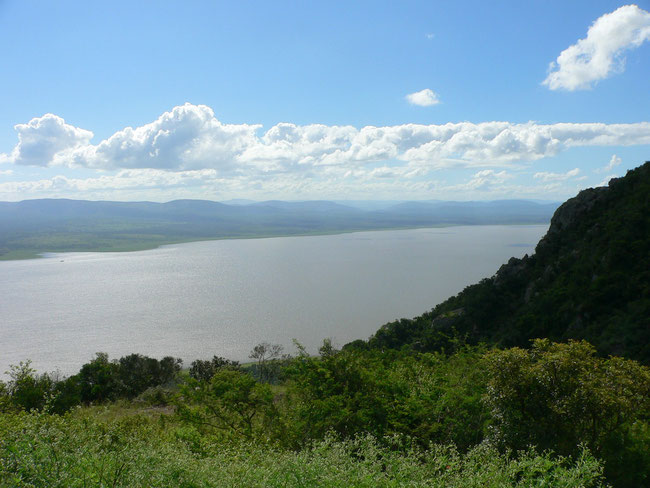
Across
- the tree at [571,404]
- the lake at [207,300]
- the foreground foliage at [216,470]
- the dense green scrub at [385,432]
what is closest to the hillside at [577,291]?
the dense green scrub at [385,432]

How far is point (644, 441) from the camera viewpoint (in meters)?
8.52

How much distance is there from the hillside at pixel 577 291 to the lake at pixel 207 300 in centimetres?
1899

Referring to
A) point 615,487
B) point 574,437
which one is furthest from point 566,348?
point 615,487

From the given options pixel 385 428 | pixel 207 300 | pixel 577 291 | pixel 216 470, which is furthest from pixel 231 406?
pixel 207 300

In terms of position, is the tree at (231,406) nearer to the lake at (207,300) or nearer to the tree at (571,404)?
the tree at (571,404)

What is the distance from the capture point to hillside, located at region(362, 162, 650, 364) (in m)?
21.4

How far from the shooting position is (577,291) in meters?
25.4


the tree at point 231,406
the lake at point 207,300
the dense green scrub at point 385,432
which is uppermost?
the dense green scrub at point 385,432

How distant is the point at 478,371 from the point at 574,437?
262 centimetres

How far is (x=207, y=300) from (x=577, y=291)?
6079cm

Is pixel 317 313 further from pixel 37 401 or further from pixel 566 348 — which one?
pixel 566 348

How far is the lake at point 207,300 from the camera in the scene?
5072 cm

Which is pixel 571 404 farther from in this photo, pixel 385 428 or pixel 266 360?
pixel 266 360

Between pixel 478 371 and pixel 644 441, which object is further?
pixel 478 371
